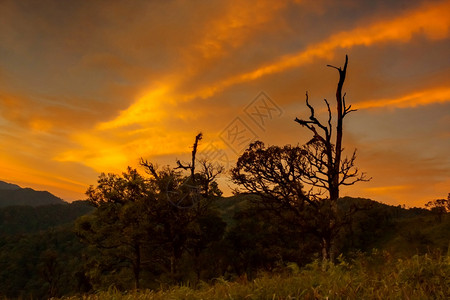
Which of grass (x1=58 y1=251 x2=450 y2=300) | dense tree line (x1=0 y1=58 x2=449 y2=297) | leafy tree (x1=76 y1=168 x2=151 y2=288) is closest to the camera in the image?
grass (x1=58 y1=251 x2=450 y2=300)

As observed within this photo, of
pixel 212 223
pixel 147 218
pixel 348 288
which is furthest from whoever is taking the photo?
pixel 212 223

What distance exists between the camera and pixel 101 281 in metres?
31.0

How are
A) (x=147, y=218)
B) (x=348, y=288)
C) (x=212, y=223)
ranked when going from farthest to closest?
1. (x=212, y=223)
2. (x=147, y=218)
3. (x=348, y=288)

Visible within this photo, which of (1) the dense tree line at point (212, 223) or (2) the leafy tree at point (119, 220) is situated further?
(2) the leafy tree at point (119, 220)

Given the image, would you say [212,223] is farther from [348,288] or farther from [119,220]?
[348,288]

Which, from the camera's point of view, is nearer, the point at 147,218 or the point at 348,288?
the point at 348,288

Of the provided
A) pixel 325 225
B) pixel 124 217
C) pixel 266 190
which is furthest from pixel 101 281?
pixel 325 225

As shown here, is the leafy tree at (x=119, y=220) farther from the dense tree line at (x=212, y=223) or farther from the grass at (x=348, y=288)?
the grass at (x=348, y=288)

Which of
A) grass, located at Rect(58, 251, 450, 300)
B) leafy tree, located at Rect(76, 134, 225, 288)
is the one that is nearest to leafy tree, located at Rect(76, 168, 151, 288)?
leafy tree, located at Rect(76, 134, 225, 288)

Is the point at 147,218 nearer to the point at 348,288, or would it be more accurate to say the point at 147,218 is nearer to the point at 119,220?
the point at 119,220

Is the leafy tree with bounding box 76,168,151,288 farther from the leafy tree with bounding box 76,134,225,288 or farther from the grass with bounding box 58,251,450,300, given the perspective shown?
the grass with bounding box 58,251,450,300

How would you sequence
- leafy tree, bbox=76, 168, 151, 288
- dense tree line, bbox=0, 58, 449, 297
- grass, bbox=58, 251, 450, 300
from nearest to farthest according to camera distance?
grass, bbox=58, 251, 450, 300
dense tree line, bbox=0, 58, 449, 297
leafy tree, bbox=76, 168, 151, 288

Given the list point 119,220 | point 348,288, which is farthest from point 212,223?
point 348,288

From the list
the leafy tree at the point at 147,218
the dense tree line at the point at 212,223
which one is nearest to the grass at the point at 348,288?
the dense tree line at the point at 212,223
